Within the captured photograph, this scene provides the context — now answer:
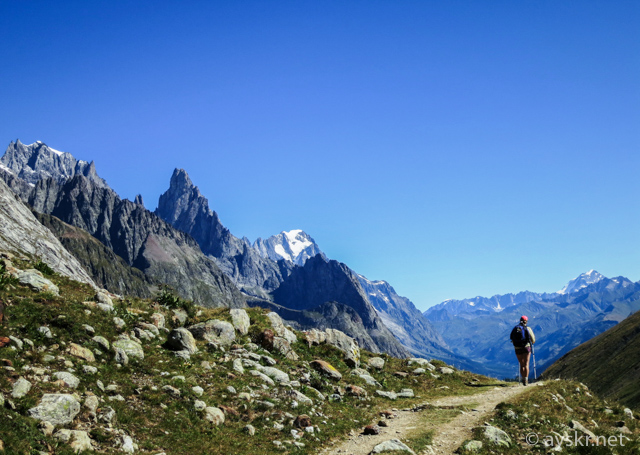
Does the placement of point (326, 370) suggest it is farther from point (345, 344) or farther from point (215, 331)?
point (215, 331)

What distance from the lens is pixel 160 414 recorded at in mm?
→ 14828

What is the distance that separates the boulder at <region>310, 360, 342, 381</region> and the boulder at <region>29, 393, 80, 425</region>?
15.2 metres

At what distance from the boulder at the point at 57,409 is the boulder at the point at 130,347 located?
561 centimetres

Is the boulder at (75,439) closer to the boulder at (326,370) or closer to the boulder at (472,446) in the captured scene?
the boulder at (472,446)

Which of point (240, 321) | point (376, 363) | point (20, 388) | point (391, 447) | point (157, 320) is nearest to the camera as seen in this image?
point (20, 388)

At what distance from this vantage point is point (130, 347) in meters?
18.8

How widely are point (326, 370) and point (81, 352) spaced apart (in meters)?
14.3

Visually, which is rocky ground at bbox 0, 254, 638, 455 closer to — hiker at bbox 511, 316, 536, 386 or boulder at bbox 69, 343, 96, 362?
boulder at bbox 69, 343, 96, 362

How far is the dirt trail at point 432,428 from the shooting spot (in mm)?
15680

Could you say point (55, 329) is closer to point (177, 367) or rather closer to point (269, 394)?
point (177, 367)

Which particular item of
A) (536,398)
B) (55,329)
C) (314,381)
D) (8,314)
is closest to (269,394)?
(314,381)

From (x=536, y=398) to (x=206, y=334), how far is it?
63.1 ft

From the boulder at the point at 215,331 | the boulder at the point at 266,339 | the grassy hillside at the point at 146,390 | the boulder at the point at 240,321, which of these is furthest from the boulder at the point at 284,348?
the boulder at the point at 215,331

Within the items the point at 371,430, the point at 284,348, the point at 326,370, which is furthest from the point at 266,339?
the point at 371,430
